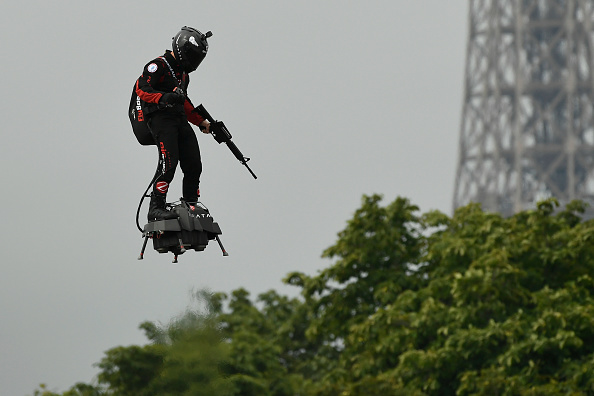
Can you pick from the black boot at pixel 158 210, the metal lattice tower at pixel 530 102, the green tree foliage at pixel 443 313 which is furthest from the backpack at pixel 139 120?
the metal lattice tower at pixel 530 102

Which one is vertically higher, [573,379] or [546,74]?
[546,74]

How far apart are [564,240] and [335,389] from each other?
988 centimetres

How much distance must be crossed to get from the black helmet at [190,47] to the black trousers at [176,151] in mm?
676

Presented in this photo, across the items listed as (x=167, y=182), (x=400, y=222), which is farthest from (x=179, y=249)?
(x=400, y=222)

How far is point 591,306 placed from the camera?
40.6m

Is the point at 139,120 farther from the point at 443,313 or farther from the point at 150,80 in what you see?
the point at 443,313

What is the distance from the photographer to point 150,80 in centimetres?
1662

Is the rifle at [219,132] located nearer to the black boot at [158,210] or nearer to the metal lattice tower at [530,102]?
the black boot at [158,210]

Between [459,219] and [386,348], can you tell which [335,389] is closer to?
[386,348]

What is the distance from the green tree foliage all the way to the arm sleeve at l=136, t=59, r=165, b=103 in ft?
42.9

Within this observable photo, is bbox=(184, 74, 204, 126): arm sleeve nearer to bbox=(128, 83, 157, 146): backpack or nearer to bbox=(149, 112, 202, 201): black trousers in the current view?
bbox=(149, 112, 202, 201): black trousers

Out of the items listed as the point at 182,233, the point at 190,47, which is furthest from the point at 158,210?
the point at 190,47

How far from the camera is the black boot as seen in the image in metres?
16.6

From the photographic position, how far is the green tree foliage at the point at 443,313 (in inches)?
1571
